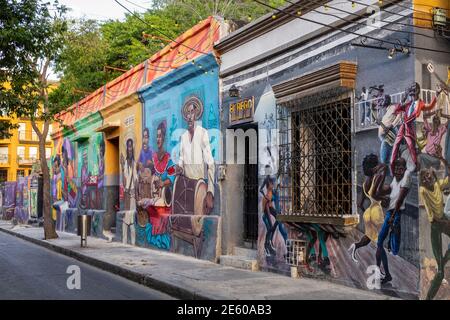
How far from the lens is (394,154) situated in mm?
7395

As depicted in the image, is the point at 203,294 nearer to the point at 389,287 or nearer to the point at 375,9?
the point at 389,287

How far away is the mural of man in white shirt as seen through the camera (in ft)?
40.5

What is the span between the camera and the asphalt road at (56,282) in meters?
8.58

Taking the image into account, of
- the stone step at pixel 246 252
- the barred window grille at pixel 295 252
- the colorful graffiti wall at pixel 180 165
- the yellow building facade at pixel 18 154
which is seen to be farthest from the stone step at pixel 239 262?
the yellow building facade at pixel 18 154

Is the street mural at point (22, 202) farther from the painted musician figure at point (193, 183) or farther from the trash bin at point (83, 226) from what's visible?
the painted musician figure at point (193, 183)

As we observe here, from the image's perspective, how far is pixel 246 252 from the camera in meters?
11.3

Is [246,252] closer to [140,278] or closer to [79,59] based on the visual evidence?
[140,278]

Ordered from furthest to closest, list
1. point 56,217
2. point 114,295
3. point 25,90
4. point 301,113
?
1. point 56,217
2. point 25,90
3. point 301,113
4. point 114,295

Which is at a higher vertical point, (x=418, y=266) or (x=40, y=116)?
(x=40, y=116)

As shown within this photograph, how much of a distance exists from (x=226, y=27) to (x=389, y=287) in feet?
23.0

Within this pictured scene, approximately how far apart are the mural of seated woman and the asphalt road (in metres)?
2.37

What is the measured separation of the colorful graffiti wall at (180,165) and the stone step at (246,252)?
1.54ft
